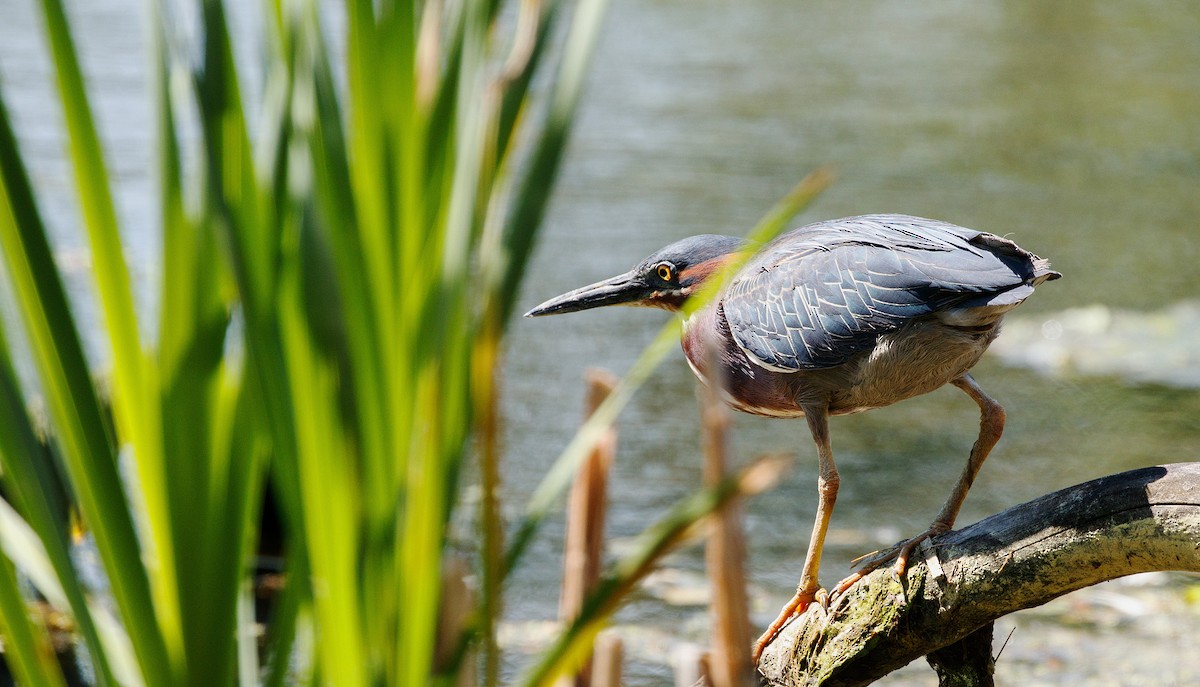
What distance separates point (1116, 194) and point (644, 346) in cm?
475

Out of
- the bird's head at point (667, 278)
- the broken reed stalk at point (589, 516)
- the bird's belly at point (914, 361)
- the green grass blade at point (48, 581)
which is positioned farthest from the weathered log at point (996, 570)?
the green grass blade at point (48, 581)

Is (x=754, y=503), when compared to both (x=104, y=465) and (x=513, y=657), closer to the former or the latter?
(x=513, y=657)

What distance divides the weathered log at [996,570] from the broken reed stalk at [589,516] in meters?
1.20

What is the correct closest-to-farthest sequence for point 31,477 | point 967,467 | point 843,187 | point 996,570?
1. point 31,477
2. point 996,570
3. point 967,467
4. point 843,187

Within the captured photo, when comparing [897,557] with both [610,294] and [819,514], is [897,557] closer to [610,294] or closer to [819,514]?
[819,514]

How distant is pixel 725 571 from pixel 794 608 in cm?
176

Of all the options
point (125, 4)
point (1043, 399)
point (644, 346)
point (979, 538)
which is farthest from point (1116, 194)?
point (125, 4)

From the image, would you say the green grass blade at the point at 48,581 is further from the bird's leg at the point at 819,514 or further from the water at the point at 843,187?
the bird's leg at the point at 819,514

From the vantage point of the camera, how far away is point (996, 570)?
2193 millimetres

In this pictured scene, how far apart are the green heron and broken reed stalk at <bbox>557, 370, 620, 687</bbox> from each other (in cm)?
121

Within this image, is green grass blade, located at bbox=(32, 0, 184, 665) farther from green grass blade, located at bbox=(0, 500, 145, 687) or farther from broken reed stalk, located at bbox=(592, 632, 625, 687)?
broken reed stalk, located at bbox=(592, 632, 625, 687)

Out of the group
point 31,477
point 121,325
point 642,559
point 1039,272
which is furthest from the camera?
point 1039,272

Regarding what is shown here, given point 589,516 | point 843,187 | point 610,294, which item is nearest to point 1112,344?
point 843,187

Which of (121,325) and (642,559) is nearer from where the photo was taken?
(642,559)
